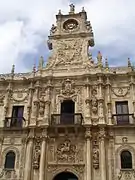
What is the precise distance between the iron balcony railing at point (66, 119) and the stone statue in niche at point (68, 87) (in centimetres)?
196

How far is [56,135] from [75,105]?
8.92ft

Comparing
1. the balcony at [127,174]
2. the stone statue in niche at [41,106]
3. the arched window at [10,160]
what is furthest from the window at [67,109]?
the balcony at [127,174]

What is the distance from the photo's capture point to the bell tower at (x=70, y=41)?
77.2ft

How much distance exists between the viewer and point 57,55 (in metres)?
24.1

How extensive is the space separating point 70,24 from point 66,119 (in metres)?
9.53

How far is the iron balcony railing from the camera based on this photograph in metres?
20.5

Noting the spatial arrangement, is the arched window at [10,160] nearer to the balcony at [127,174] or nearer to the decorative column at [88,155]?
the decorative column at [88,155]

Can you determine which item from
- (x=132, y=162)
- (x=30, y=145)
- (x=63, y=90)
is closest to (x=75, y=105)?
(x=63, y=90)

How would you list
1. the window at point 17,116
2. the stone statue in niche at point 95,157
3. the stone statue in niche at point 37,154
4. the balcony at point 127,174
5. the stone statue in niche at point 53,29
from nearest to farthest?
the balcony at point 127,174
the stone statue in niche at point 95,157
the stone statue in niche at point 37,154
the window at point 17,116
the stone statue in niche at point 53,29

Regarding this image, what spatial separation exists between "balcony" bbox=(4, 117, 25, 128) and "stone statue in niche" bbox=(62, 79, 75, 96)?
3.76 m

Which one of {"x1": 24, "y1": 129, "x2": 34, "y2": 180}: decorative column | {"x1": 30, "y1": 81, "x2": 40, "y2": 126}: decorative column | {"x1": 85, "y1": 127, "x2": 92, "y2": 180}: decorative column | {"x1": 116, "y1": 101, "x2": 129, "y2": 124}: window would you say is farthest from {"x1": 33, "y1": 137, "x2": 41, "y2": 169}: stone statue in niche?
{"x1": 116, "y1": 101, "x2": 129, "y2": 124}: window


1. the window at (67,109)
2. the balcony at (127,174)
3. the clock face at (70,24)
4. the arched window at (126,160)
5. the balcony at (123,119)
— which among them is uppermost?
the clock face at (70,24)

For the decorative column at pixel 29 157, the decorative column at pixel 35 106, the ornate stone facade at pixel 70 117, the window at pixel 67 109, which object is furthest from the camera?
the decorative column at pixel 35 106

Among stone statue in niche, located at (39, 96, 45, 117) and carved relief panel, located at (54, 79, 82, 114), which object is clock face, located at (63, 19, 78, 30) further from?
stone statue in niche, located at (39, 96, 45, 117)
